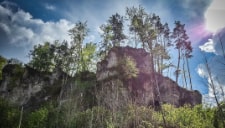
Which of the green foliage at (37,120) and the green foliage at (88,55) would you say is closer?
the green foliage at (37,120)

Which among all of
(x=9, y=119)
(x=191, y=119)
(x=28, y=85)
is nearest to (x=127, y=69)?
(x=191, y=119)

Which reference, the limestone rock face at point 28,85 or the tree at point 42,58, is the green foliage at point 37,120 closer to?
the limestone rock face at point 28,85

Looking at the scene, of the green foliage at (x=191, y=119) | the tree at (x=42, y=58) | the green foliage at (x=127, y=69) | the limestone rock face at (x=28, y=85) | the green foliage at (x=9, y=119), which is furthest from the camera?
the tree at (x=42, y=58)

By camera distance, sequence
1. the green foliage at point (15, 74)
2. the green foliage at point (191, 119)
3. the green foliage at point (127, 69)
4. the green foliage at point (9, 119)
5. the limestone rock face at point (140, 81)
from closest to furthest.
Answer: the green foliage at point (191, 119)
the green foliage at point (9, 119)
the green foliage at point (127, 69)
the limestone rock face at point (140, 81)
the green foliage at point (15, 74)

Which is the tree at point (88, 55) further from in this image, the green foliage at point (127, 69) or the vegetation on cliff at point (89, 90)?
the green foliage at point (127, 69)

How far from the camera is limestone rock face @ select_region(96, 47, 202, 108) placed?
2920 cm

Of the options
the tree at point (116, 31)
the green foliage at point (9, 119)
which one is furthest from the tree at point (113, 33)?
the green foliage at point (9, 119)

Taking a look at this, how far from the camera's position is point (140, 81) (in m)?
31.2

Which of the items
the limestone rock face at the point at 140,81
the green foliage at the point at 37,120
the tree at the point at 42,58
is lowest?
the green foliage at the point at 37,120

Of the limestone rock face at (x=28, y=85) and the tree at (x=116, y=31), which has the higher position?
the tree at (x=116, y=31)

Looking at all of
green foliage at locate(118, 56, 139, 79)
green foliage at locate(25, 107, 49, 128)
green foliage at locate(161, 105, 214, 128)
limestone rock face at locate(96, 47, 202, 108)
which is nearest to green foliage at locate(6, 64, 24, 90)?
limestone rock face at locate(96, 47, 202, 108)

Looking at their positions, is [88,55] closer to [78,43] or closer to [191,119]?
[78,43]

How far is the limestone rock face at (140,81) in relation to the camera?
29.2 m

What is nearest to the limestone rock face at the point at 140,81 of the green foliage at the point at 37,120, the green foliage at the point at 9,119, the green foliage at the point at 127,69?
the green foliage at the point at 127,69
